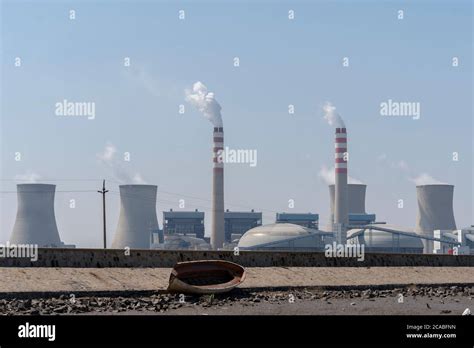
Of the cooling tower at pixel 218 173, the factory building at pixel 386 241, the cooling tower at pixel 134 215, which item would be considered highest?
the cooling tower at pixel 218 173

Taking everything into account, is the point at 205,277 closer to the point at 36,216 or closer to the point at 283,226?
the point at 36,216

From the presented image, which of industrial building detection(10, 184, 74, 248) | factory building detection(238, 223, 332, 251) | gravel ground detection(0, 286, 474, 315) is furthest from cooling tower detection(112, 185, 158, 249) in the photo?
gravel ground detection(0, 286, 474, 315)

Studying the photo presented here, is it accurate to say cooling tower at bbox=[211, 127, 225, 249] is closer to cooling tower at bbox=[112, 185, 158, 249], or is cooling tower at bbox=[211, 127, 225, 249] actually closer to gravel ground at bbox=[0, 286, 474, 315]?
cooling tower at bbox=[112, 185, 158, 249]

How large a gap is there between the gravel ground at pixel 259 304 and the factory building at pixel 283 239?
148m

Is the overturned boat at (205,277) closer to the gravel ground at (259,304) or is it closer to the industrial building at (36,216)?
the gravel ground at (259,304)

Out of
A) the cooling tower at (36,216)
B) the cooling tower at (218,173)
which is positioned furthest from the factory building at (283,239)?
the cooling tower at (36,216)

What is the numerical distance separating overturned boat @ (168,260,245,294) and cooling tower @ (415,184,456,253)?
13590 centimetres

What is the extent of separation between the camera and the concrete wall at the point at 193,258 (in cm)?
3216

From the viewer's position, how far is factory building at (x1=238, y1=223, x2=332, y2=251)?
600ft

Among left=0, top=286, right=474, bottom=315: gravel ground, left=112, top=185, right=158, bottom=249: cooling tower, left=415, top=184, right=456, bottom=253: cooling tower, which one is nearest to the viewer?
left=0, top=286, right=474, bottom=315: gravel ground

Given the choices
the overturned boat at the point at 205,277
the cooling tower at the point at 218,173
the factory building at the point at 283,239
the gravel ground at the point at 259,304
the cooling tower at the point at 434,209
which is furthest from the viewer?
the factory building at the point at 283,239

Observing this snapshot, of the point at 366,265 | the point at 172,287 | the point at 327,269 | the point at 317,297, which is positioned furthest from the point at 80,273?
the point at 366,265
